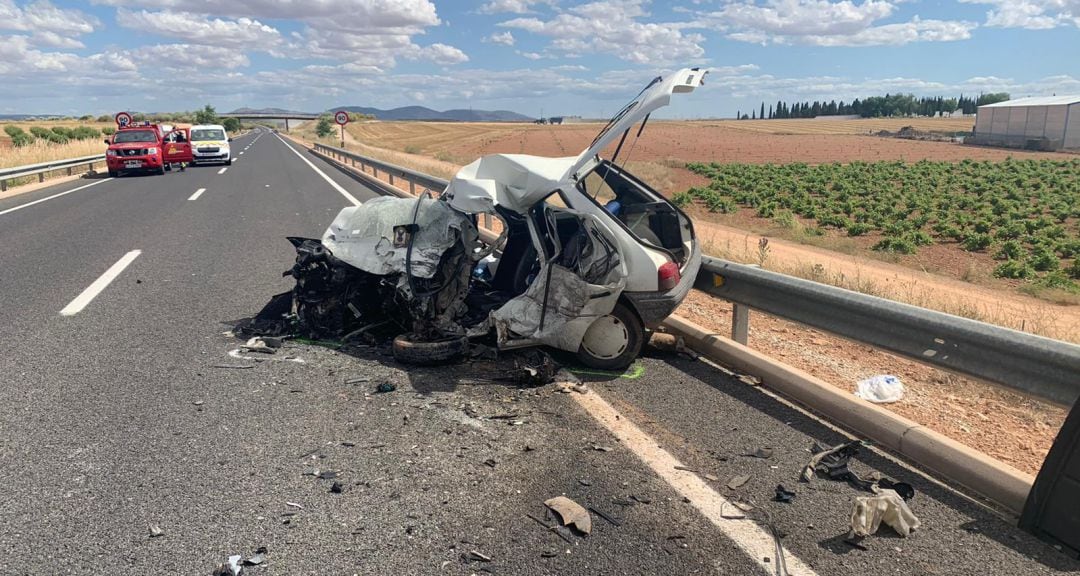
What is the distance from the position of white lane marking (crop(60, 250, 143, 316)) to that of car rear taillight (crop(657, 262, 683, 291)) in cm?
542

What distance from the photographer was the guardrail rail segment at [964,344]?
10.3 ft

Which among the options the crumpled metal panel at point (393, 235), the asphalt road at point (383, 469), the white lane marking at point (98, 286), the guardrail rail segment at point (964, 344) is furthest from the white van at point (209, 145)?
the guardrail rail segment at point (964, 344)

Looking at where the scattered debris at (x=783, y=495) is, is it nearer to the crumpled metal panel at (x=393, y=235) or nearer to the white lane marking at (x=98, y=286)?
the crumpled metal panel at (x=393, y=235)

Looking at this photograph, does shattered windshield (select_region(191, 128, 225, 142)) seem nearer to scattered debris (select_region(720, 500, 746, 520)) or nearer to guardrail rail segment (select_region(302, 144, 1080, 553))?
guardrail rail segment (select_region(302, 144, 1080, 553))

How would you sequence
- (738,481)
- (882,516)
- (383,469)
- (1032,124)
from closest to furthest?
(882,516) < (738,481) < (383,469) < (1032,124)

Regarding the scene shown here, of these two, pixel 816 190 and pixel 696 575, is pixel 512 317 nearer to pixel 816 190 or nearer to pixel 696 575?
pixel 696 575

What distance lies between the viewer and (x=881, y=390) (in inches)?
205

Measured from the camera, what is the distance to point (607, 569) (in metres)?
3.04

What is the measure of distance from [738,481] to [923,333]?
148cm

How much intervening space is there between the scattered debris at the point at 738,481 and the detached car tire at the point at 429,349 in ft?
7.98

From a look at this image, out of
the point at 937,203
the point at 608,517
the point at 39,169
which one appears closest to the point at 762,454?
the point at 608,517

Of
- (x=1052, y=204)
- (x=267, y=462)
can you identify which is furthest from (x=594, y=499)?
(x=1052, y=204)

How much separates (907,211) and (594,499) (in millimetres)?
23732

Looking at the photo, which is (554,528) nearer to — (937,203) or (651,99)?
(651,99)
